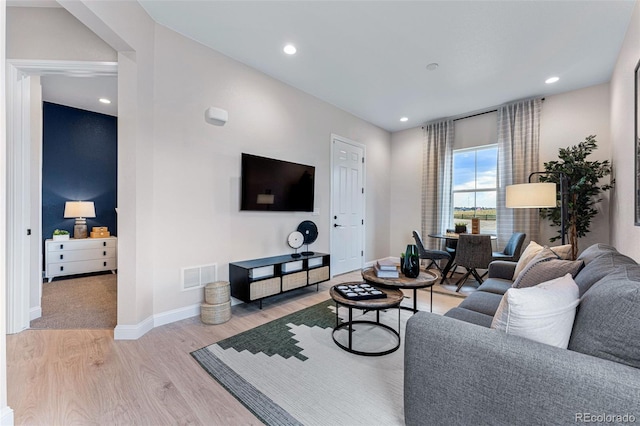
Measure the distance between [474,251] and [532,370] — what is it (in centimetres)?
304

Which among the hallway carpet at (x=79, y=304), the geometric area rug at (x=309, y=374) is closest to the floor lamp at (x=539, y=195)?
the geometric area rug at (x=309, y=374)

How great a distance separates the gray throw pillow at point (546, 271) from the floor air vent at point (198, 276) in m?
2.76

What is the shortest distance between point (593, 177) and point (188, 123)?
15.6ft

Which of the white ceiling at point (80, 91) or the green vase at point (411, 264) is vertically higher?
the white ceiling at point (80, 91)

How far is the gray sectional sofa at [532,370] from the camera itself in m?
0.84

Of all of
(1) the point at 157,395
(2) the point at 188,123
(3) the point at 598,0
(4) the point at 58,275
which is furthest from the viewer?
(4) the point at 58,275

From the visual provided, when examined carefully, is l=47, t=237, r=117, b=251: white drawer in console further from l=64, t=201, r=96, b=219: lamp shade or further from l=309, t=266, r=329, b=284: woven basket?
l=309, t=266, r=329, b=284: woven basket

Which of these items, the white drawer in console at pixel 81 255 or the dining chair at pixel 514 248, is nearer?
the dining chair at pixel 514 248

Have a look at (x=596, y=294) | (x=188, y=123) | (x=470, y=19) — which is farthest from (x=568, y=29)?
(x=188, y=123)

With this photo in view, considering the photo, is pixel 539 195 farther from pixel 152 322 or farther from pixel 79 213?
pixel 79 213

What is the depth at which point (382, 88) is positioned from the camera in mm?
3830

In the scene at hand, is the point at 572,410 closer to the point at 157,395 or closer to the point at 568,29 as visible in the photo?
the point at 157,395

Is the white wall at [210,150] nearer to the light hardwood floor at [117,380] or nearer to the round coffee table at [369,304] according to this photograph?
the light hardwood floor at [117,380]

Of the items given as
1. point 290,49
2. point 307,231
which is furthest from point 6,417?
point 290,49
